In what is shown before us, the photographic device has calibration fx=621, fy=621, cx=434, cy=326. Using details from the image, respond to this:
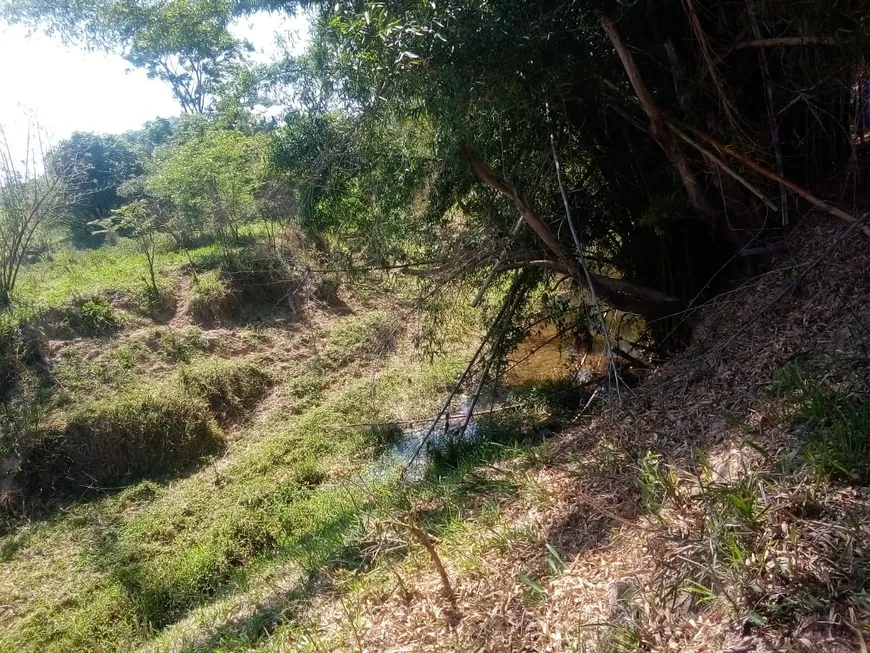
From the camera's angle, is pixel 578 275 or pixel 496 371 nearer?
pixel 578 275

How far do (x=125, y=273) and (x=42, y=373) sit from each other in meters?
3.26

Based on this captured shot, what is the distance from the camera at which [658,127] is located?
4996 millimetres

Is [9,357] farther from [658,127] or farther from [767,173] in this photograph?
[767,173]

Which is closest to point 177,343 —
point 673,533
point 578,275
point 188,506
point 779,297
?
point 188,506

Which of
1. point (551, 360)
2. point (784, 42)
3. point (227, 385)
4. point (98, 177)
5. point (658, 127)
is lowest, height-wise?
point (551, 360)

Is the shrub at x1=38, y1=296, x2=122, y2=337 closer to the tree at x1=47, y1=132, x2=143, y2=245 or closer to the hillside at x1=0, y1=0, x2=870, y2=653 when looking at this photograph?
the hillside at x1=0, y1=0, x2=870, y2=653

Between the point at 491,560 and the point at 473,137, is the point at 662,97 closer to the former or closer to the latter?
the point at 473,137

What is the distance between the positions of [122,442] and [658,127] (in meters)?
8.08

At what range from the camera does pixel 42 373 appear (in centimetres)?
947

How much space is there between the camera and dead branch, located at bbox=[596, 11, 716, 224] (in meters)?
4.45


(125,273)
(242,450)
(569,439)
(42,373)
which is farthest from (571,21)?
(125,273)

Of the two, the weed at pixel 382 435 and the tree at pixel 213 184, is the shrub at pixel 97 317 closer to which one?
the tree at pixel 213 184

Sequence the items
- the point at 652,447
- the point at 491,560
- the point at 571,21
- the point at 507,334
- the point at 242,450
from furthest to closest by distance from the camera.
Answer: the point at 242,450 → the point at 507,334 → the point at 571,21 → the point at 652,447 → the point at 491,560

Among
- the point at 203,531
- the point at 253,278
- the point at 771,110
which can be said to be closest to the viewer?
the point at 771,110
